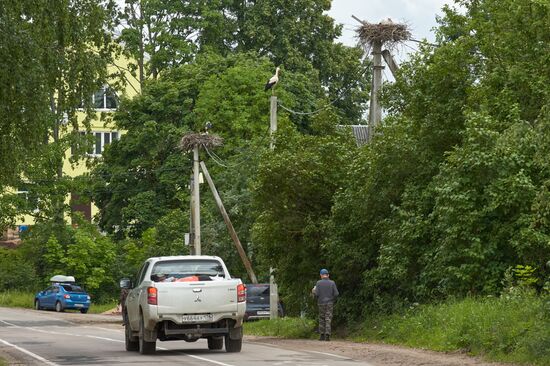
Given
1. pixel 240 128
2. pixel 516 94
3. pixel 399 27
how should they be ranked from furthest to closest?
pixel 240 128
pixel 399 27
pixel 516 94

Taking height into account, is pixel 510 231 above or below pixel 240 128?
below

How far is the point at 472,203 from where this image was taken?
26891 millimetres

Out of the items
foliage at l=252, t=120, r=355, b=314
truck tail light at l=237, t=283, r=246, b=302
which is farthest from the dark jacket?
truck tail light at l=237, t=283, r=246, b=302

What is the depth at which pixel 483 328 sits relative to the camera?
917 inches

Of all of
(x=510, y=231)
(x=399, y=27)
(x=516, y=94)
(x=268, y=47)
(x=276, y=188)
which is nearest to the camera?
(x=510, y=231)

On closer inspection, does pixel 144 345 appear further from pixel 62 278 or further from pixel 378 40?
pixel 62 278

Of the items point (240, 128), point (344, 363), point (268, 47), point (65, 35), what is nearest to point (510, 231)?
point (344, 363)

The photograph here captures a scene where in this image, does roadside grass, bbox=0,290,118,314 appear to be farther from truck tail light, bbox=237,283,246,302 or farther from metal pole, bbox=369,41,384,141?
truck tail light, bbox=237,283,246,302

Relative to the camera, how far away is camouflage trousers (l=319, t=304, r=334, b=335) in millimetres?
30422

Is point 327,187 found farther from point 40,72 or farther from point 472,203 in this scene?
point 40,72

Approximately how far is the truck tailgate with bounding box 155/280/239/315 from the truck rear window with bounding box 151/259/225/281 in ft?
3.63

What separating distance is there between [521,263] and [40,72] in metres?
11.0

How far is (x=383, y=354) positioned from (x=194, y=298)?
3655 mm

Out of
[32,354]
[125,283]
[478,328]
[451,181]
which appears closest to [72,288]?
[32,354]
